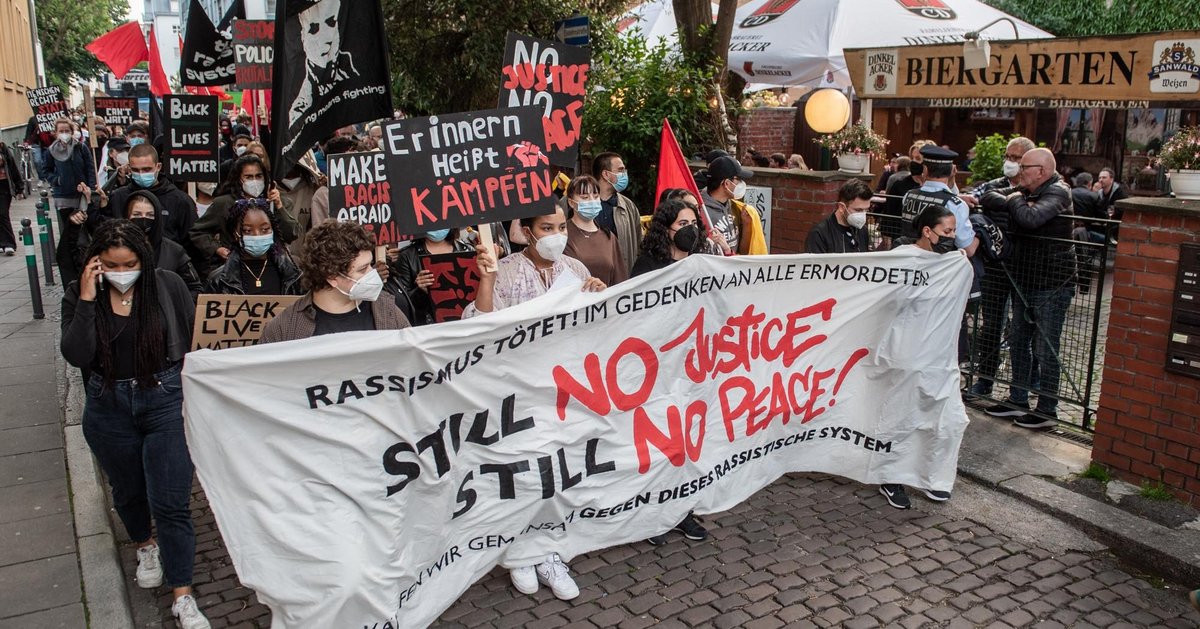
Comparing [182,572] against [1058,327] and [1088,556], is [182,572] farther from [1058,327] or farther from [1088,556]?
[1058,327]

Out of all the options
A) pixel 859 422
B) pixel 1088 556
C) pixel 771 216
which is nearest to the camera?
pixel 1088 556

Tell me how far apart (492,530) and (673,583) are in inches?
38.0

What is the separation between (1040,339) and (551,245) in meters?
3.86

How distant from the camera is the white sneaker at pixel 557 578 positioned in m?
4.67

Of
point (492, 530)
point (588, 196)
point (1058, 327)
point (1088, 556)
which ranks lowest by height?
point (1088, 556)

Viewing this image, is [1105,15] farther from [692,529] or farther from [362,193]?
[692,529]

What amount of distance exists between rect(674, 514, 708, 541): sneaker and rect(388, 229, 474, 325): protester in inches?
81.7

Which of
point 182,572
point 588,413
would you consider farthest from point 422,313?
point 182,572

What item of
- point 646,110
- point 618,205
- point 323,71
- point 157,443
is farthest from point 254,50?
point 157,443

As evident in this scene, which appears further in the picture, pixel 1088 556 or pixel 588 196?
pixel 588 196

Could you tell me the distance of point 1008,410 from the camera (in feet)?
23.3

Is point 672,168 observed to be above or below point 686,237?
above

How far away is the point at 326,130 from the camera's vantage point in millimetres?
6480

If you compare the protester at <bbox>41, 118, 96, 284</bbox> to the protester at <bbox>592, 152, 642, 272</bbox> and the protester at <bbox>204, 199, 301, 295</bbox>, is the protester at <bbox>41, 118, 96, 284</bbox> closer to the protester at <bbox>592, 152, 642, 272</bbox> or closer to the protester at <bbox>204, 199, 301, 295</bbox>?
the protester at <bbox>204, 199, 301, 295</bbox>
